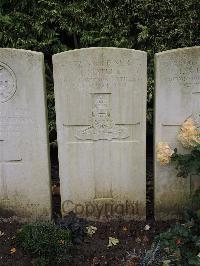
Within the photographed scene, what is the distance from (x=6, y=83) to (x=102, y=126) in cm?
93

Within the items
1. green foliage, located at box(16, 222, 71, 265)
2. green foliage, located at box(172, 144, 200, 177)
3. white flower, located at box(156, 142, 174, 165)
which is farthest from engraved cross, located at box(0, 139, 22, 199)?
green foliage, located at box(172, 144, 200, 177)

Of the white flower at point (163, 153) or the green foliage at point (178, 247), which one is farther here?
the white flower at point (163, 153)

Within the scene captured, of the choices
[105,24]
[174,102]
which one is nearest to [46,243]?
[174,102]

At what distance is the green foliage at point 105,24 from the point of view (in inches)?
206

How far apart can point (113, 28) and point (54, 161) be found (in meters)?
1.90

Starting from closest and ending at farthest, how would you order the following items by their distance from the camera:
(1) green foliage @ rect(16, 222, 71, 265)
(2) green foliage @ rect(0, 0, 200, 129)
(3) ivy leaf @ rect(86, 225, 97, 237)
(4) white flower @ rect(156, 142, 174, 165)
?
(1) green foliage @ rect(16, 222, 71, 265)
(4) white flower @ rect(156, 142, 174, 165)
(3) ivy leaf @ rect(86, 225, 97, 237)
(2) green foliage @ rect(0, 0, 200, 129)

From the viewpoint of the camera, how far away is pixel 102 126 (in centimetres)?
396

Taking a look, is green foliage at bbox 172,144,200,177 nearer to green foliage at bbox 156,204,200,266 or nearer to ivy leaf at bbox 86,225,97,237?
green foliage at bbox 156,204,200,266

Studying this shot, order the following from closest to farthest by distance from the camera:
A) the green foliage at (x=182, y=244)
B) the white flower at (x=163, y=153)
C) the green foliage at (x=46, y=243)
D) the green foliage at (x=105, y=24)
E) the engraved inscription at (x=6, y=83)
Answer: the green foliage at (x=182, y=244) → the green foliage at (x=46, y=243) → the white flower at (x=163, y=153) → the engraved inscription at (x=6, y=83) → the green foliage at (x=105, y=24)

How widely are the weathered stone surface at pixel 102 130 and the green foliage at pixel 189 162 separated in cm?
39

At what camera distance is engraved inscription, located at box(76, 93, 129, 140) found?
3.89 meters

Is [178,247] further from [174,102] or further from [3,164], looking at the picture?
[3,164]

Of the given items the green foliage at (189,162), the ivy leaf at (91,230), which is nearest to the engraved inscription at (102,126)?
the green foliage at (189,162)

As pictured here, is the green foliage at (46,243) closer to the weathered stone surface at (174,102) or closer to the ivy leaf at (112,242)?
the ivy leaf at (112,242)
